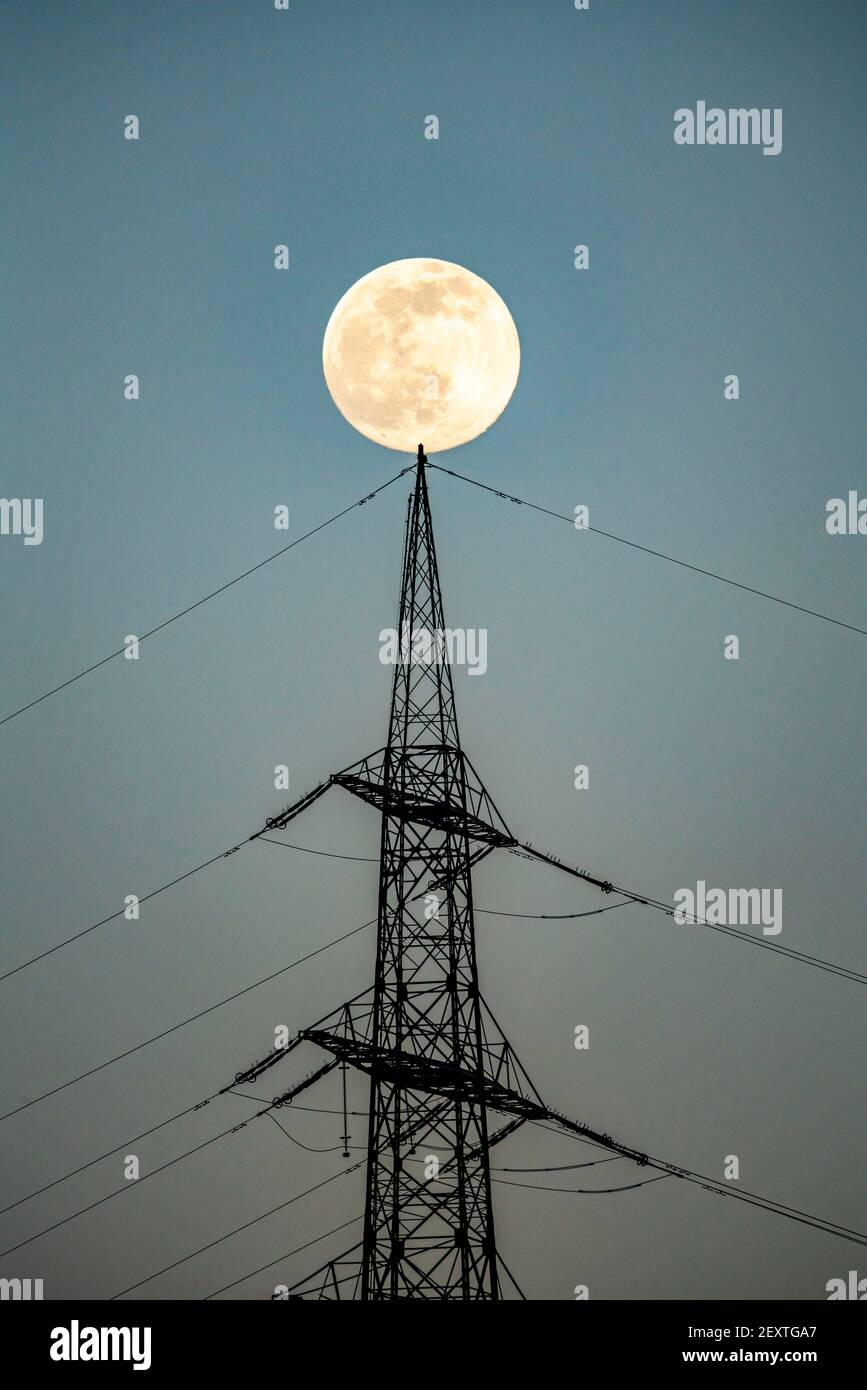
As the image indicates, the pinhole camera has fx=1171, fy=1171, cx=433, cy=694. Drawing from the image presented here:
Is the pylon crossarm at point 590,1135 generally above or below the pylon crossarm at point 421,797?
below

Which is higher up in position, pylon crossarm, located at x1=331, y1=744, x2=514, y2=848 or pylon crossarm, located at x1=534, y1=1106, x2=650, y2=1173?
pylon crossarm, located at x1=331, y1=744, x2=514, y2=848

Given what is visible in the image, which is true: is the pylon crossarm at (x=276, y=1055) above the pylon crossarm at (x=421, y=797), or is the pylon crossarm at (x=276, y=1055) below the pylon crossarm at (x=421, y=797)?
below

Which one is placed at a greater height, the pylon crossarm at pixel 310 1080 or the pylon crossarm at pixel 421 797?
the pylon crossarm at pixel 421 797

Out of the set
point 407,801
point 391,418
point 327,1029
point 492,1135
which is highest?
point 391,418

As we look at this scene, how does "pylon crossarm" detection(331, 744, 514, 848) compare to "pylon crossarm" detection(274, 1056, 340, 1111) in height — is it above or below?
above

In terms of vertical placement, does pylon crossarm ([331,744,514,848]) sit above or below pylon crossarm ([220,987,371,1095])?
above
